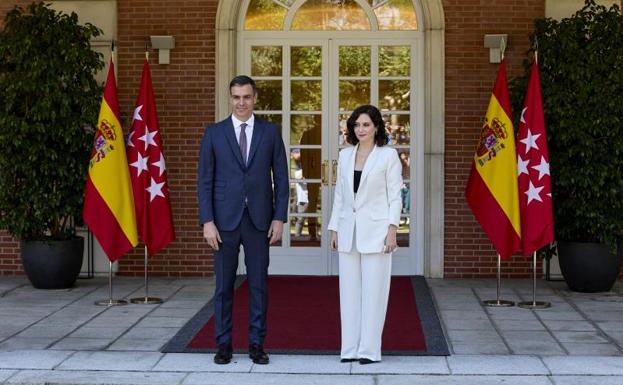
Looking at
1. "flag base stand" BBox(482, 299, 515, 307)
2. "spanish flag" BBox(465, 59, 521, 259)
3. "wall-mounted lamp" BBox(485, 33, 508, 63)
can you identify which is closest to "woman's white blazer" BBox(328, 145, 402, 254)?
"spanish flag" BBox(465, 59, 521, 259)

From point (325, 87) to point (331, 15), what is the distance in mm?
785

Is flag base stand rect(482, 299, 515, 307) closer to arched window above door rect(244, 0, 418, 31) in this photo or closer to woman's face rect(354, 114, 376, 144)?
woman's face rect(354, 114, 376, 144)

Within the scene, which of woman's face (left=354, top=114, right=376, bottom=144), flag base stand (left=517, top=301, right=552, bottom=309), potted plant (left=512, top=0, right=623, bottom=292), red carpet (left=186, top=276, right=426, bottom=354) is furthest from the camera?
potted plant (left=512, top=0, right=623, bottom=292)

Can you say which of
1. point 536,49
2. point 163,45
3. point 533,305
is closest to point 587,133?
point 536,49

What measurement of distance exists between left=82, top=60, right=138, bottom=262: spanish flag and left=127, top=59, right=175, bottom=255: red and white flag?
0.08 meters

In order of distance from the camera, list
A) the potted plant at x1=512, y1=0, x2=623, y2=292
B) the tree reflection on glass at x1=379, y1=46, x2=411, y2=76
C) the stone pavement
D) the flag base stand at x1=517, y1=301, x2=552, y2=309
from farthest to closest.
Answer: the tree reflection on glass at x1=379, y1=46, x2=411, y2=76
the potted plant at x1=512, y1=0, x2=623, y2=292
the flag base stand at x1=517, y1=301, x2=552, y2=309
the stone pavement

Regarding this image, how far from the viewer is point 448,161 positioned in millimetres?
10078

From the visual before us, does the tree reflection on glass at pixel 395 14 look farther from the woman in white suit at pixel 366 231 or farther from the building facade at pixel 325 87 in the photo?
the woman in white suit at pixel 366 231

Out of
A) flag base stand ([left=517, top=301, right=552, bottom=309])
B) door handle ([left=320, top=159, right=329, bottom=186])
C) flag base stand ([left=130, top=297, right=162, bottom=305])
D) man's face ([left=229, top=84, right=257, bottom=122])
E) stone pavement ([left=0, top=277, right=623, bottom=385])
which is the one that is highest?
man's face ([left=229, top=84, right=257, bottom=122])

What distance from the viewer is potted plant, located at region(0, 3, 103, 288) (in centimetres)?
887

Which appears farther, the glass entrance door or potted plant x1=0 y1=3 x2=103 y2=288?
the glass entrance door

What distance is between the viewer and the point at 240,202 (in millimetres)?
6004

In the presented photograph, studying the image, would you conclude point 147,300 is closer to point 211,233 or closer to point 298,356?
point 298,356

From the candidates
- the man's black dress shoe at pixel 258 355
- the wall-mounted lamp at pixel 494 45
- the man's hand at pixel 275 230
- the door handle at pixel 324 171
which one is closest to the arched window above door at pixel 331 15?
the wall-mounted lamp at pixel 494 45
